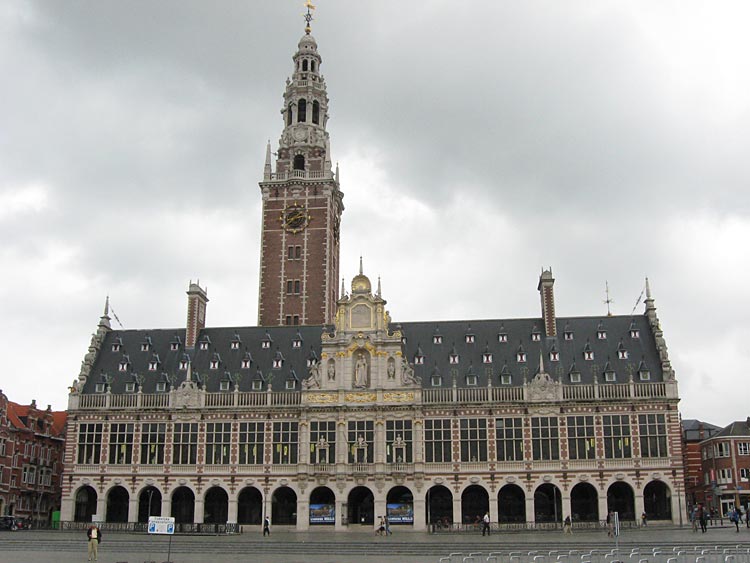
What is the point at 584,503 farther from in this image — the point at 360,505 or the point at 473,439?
the point at 360,505

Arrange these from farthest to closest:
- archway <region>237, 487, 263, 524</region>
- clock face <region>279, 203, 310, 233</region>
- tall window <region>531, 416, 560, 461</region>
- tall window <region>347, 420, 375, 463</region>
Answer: clock face <region>279, 203, 310, 233</region> → archway <region>237, 487, 263, 524</region> → tall window <region>347, 420, 375, 463</region> → tall window <region>531, 416, 560, 461</region>

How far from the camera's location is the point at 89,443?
67.9 m

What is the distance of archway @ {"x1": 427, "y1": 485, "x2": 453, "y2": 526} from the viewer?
6406 cm

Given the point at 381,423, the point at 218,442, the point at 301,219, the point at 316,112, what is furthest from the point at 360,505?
the point at 316,112

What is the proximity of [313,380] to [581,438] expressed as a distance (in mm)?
20471

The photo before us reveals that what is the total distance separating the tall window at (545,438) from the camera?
63281 mm

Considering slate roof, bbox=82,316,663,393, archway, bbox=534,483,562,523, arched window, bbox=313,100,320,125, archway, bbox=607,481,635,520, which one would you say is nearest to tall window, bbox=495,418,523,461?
archway, bbox=534,483,562,523

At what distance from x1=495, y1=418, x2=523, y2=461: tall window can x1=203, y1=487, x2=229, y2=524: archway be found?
21.1 meters

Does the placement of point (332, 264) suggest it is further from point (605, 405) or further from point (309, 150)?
point (605, 405)

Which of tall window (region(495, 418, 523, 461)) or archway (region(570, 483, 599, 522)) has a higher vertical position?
tall window (region(495, 418, 523, 461))

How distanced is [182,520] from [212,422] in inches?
309

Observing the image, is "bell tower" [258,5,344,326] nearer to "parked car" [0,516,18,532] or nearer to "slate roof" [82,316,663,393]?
"slate roof" [82,316,663,393]

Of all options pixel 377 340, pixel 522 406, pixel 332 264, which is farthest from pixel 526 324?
pixel 332 264

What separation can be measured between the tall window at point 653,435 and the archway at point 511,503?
9.37m
